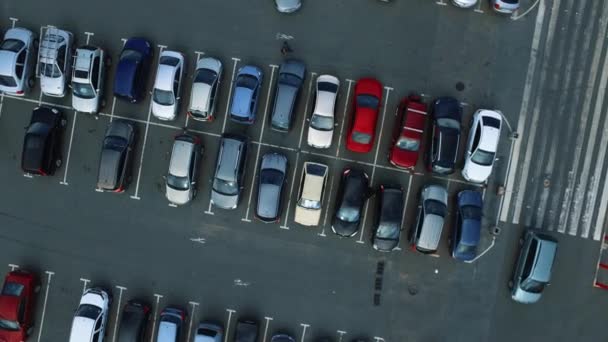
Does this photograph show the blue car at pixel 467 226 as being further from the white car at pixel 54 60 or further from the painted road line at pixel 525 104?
the white car at pixel 54 60

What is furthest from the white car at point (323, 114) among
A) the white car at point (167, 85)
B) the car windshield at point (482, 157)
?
the car windshield at point (482, 157)

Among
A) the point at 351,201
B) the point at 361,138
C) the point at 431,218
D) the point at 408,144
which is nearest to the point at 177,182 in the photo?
the point at 351,201

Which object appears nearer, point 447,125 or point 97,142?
point 447,125

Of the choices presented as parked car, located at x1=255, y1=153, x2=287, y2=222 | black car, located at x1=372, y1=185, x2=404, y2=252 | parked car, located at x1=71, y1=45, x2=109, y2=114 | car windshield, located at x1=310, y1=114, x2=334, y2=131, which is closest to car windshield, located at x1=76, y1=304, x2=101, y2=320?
A: parked car, located at x1=255, y1=153, x2=287, y2=222

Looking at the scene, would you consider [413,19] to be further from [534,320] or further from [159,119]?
[534,320]

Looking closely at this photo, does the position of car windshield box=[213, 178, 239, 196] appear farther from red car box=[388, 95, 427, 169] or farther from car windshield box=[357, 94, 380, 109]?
red car box=[388, 95, 427, 169]

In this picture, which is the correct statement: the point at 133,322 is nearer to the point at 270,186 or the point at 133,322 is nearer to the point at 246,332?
the point at 246,332

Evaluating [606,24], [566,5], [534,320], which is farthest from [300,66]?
[534,320]
